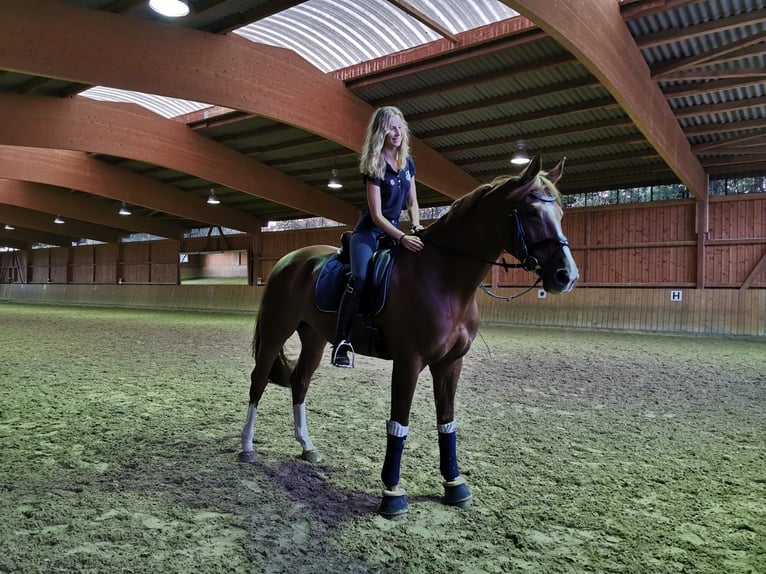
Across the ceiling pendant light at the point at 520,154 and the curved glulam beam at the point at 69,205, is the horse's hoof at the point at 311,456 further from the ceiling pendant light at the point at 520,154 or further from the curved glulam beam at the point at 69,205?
the curved glulam beam at the point at 69,205

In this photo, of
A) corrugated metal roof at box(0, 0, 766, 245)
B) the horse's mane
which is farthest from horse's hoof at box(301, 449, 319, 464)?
corrugated metal roof at box(0, 0, 766, 245)

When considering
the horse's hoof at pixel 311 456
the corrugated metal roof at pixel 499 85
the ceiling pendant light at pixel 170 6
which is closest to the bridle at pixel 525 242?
the horse's hoof at pixel 311 456

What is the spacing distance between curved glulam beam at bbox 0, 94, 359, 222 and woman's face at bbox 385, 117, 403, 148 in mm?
11555

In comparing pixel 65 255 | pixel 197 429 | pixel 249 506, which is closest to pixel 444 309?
pixel 249 506

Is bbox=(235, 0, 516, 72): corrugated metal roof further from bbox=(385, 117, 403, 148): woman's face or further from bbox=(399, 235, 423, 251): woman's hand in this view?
bbox=(399, 235, 423, 251): woman's hand

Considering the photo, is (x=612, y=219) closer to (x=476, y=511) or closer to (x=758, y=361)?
(x=758, y=361)

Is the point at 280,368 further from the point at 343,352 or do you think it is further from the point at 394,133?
the point at 394,133

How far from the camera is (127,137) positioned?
485 inches

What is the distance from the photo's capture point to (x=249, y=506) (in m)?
2.83

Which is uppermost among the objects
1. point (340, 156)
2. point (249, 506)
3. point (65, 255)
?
point (340, 156)

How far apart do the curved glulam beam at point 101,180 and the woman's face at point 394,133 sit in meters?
16.6

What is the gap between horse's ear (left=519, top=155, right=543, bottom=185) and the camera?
2476 mm

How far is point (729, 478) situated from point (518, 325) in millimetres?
12283

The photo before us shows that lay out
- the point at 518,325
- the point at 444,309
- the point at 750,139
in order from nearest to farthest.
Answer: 1. the point at 444,309
2. the point at 750,139
3. the point at 518,325
